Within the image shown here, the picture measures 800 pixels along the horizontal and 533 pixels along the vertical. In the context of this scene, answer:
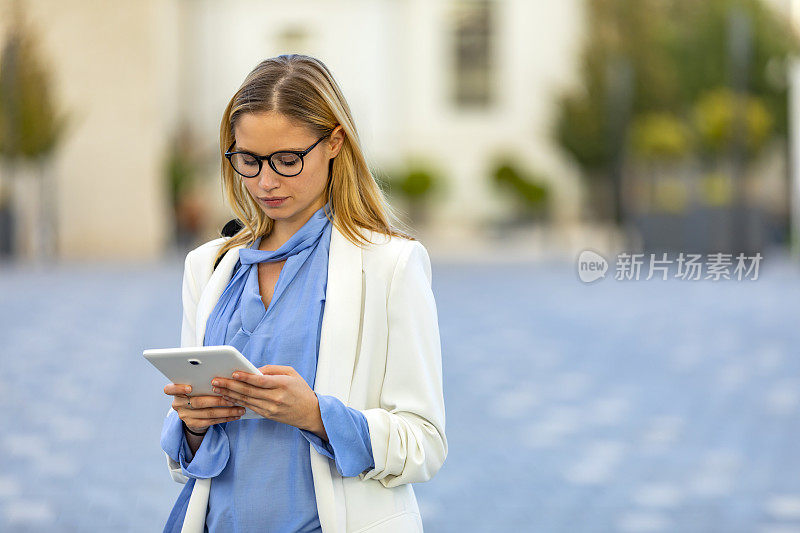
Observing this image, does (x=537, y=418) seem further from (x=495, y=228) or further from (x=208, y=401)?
(x=495, y=228)

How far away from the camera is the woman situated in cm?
177

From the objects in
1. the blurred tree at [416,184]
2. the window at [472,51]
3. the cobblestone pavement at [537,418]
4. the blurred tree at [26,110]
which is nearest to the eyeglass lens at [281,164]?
the cobblestone pavement at [537,418]

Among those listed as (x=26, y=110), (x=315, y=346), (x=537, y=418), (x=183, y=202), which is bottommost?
(x=537, y=418)

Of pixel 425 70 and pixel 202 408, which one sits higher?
pixel 425 70

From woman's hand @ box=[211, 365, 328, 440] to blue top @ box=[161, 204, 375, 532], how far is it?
0.05 meters

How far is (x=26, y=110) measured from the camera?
2205cm

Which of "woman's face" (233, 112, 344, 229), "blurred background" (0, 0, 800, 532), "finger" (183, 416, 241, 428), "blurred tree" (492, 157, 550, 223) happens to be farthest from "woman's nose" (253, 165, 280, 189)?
"blurred tree" (492, 157, 550, 223)

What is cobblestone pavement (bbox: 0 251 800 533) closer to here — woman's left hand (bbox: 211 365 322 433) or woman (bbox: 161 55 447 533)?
woman (bbox: 161 55 447 533)

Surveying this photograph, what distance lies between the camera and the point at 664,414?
686 centimetres

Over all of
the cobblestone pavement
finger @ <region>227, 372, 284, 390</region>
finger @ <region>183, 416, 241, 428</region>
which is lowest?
the cobblestone pavement

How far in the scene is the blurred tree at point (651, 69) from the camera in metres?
31.4

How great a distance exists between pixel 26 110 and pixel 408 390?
2160cm

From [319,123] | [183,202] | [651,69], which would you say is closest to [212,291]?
[319,123]

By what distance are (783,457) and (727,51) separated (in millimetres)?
28643
